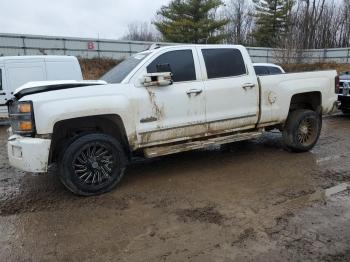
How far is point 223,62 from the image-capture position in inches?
251

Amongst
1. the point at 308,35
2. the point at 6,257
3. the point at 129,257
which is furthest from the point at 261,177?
the point at 308,35

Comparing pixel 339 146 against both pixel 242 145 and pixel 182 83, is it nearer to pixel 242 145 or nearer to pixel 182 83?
pixel 242 145

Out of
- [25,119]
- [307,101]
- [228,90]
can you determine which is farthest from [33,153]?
[307,101]

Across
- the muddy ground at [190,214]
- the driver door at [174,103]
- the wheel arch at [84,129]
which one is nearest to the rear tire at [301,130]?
the muddy ground at [190,214]

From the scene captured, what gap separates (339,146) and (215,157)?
8.89 ft

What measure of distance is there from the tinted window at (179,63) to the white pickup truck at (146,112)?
2cm

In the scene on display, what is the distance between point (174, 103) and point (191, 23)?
1283 inches

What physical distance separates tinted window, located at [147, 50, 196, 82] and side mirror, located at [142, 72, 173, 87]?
0.31 metres

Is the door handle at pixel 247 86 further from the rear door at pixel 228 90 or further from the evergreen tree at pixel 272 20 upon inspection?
the evergreen tree at pixel 272 20

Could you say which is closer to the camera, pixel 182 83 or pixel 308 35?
pixel 182 83

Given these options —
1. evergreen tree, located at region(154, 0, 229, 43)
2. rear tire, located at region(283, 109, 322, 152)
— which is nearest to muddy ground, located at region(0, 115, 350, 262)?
rear tire, located at region(283, 109, 322, 152)

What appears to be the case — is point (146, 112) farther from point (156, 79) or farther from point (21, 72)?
point (21, 72)

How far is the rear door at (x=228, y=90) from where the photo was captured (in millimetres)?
6078

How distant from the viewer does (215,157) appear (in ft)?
23.4
